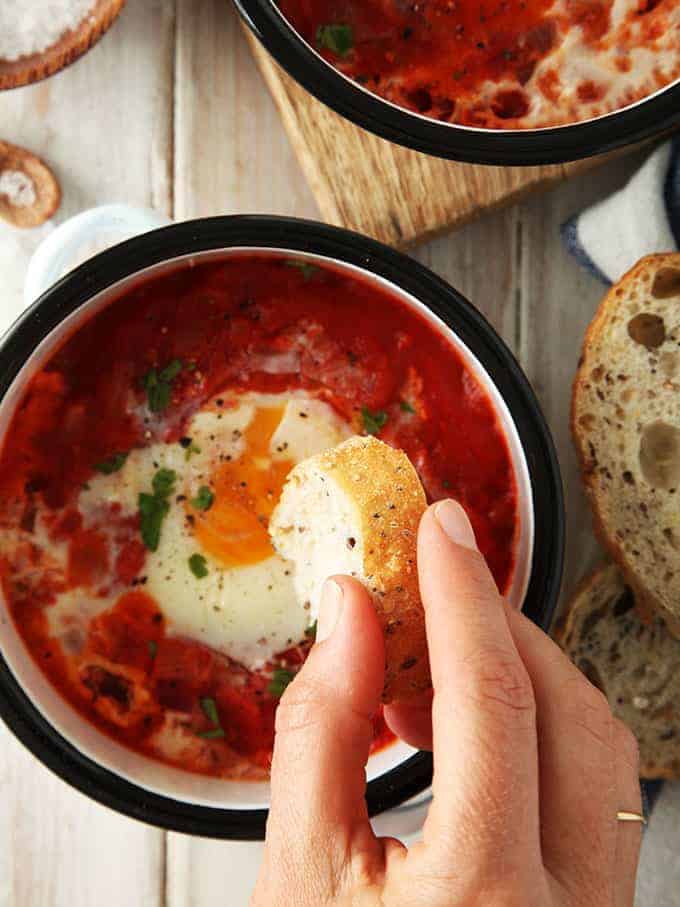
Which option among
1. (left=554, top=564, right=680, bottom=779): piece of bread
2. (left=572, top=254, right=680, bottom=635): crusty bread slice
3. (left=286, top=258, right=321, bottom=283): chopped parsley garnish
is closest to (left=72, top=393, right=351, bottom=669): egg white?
(left=286, top=258, right=321, bottom=283): chopped parsley garnish

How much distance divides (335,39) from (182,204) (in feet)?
1.58

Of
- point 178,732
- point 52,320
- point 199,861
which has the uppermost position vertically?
point 52,320

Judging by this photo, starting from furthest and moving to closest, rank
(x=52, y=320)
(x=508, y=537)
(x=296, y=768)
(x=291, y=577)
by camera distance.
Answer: (x=291, y=577) < (x=508, y=537) < (x=52, y=320) < (x=296, y=768)

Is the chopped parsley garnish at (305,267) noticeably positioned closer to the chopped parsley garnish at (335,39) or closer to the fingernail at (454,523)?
the chopped parsley garnish at (335,39)

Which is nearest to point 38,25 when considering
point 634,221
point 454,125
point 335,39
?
point 335,39

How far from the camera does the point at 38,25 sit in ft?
6.95

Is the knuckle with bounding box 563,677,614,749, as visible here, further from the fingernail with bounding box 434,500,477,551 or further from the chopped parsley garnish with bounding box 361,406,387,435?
the chopped parsley garnish with bounding box 361,406,387,435

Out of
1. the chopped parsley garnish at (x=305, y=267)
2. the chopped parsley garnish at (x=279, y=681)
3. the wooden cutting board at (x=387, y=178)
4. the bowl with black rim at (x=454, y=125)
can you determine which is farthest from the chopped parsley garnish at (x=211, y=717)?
the bowl with black rim at (x=454, y=125)

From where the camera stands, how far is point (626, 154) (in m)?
2.19

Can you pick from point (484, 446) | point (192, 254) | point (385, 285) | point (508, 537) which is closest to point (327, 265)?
point (385, 285)

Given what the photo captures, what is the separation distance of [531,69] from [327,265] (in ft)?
1.79

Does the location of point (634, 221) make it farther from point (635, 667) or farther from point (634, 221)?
point (635, 667)

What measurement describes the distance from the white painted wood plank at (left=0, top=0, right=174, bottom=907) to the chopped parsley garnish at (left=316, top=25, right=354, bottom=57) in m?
0.42

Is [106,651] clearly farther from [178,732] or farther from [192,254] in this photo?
[192,254]
